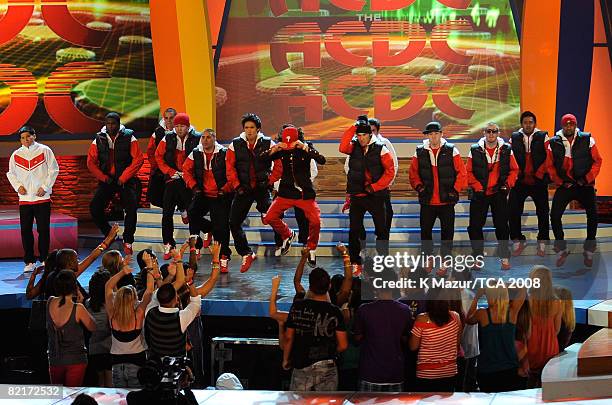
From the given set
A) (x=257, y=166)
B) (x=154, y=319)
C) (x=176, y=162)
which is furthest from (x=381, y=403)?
(x=176, y=162)

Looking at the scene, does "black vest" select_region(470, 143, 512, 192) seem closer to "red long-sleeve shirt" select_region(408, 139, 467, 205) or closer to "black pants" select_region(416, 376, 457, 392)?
"red long-sleeve shirt" select_region(408, 139, 467, 205)

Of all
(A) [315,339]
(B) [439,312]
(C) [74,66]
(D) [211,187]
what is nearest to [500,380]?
(B) [439,312]

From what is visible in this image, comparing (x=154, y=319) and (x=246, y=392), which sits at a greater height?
(x=154, y=319)

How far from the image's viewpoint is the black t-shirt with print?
8336 mm

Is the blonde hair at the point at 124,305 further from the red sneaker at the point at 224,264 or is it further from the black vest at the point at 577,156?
the black vest at the point at 577,156

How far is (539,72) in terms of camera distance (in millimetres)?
15250

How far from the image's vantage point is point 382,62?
1630cm

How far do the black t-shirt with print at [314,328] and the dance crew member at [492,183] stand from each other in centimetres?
404

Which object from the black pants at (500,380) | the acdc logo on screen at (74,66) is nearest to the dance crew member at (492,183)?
the black pants at (500,380)

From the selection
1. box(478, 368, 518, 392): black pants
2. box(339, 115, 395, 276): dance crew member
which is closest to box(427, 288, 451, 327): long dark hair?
box(478, 368, 518, 392): black pants

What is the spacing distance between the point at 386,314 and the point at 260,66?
8572mm

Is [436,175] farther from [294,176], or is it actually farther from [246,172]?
[246,172]

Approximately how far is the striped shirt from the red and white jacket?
17.4ft

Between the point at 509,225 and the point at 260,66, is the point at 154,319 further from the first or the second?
the point at 260,66
